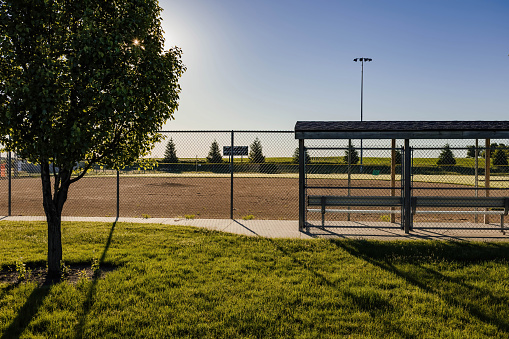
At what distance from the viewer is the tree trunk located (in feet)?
15.4

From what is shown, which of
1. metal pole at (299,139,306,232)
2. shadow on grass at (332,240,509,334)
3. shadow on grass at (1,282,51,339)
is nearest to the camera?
shadow on grass at (1,282,51,339)

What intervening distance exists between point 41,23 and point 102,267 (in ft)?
12.0

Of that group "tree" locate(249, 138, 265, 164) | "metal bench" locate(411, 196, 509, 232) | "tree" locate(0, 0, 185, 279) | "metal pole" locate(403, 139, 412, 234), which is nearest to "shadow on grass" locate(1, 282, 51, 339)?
"tree" locate(0, 0, 185, 279)

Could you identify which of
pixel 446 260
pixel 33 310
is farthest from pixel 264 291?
pixel 446 260

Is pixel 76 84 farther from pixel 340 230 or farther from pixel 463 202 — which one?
pixel 463 202

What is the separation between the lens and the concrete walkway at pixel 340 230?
7293 millimetres

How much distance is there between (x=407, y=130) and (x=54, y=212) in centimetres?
739

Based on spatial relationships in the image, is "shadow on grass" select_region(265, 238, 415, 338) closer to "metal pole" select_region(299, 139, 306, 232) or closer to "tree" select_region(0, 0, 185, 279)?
"metal pole" select_region(299, 139, 306, 232)

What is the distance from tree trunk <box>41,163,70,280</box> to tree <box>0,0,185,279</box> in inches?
0.5

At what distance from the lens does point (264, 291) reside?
427 cm

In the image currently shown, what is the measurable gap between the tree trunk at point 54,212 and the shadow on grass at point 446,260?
493cm

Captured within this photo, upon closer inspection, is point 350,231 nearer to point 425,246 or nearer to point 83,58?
point 425,246

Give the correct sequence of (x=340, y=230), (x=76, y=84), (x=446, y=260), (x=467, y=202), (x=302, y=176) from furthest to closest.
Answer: (x=340, y=230) → (x=302, y=176) → (x=467, y=202) → (x=446, y=260) → (x=76, y=84)

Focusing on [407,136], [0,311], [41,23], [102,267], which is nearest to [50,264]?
[102,267]
